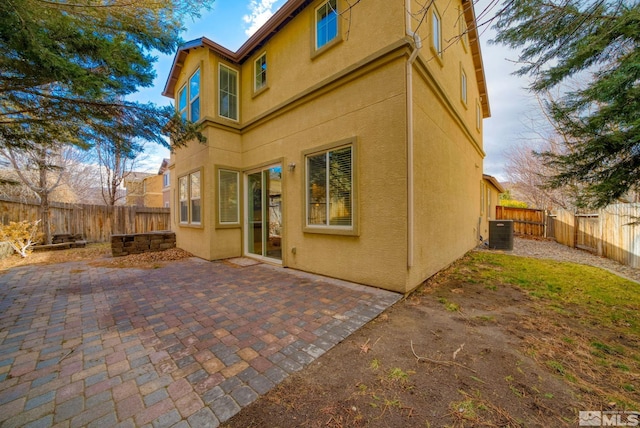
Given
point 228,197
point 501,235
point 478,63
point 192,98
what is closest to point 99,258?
point 228,197

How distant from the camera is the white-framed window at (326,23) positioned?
5062 mm

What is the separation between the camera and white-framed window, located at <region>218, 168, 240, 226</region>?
23.5 ft

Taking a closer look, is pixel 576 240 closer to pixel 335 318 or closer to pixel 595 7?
pixel 595 7

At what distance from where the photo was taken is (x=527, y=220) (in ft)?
48.3

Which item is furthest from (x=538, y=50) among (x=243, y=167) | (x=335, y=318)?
(x=243, y=167)

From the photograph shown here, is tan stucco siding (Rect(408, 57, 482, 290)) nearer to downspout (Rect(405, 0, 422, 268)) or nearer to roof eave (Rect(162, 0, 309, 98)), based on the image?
downspout (Rect(405, 0, 422, 268))

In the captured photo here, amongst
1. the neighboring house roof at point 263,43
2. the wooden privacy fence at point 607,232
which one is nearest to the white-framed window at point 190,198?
the neighboring house roof at point 263,43

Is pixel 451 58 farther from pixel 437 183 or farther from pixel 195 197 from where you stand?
pixel 195 197

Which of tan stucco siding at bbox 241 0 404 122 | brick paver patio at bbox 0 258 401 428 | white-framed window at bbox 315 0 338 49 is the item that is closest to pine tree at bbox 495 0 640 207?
tan stucco siding at bbox 241 0 404 122

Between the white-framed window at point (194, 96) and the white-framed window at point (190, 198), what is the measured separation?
6.49ft

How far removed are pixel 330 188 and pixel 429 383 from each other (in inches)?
145

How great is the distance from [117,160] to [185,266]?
11088 millimetres

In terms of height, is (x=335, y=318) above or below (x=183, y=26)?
below

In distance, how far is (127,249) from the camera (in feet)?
25.5
